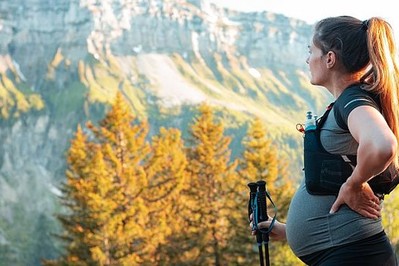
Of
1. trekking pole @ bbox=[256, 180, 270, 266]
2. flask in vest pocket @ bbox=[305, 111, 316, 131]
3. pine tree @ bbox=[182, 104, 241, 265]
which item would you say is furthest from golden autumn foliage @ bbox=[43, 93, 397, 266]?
flask in vest pocket @ bbox=[305, 111, 316, 131]

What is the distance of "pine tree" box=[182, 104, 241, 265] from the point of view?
2686 centimetres

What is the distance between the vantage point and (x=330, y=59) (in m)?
2.96

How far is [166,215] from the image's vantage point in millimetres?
28844

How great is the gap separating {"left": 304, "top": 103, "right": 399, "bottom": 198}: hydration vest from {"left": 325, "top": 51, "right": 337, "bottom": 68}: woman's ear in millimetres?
238

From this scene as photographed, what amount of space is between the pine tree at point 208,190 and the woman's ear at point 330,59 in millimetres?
23832

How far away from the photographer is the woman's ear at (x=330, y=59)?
2.95 meters

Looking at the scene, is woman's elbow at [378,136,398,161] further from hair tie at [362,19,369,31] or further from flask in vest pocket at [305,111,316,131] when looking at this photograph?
hair tie at [362,19,369,31]

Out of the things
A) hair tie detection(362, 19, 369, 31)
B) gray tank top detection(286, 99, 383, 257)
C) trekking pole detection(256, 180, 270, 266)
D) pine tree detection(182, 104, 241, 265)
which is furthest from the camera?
pine tree detection(182, 104, 241, 265)

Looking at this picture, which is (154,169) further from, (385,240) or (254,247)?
(385,240)

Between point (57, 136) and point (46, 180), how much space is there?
32.6 m

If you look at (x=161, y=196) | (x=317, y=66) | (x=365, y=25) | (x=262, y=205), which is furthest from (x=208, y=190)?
(x=365, y=25)

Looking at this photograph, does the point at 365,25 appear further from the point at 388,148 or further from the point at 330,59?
the point at 388,148

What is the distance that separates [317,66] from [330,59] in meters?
0.09

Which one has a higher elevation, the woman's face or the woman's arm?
the woman's face
